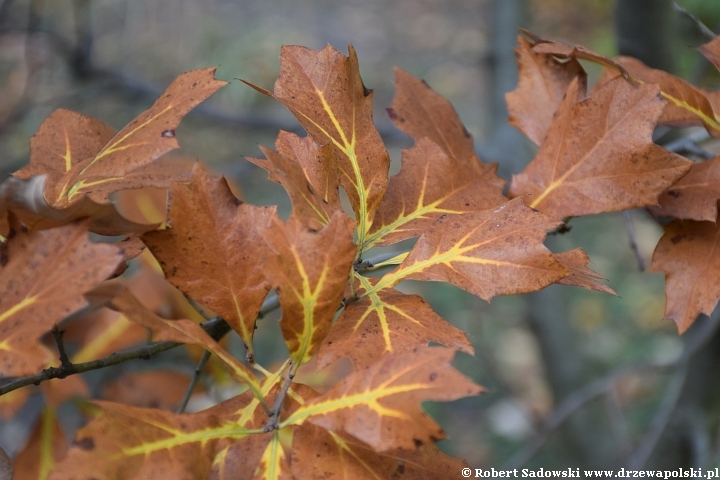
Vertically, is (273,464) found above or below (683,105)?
below

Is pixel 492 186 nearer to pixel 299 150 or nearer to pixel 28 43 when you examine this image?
pixel 299 150

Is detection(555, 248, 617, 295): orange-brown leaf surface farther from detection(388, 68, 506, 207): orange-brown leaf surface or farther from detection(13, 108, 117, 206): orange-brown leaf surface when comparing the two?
detection(13, 108, 117, 206): orange-brown leaf surface

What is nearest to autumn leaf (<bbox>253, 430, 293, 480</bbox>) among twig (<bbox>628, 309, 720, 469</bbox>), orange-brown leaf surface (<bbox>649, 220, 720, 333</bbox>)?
orange-brown leaf surface (<bbox>649, 220, 720, 333</bbox>)

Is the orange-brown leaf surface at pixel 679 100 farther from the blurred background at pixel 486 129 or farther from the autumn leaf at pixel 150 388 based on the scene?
the autumn leaf at pixel 150 388

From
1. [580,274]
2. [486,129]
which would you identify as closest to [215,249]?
[580,274]

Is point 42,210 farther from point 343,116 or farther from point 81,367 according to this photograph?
point 343,116

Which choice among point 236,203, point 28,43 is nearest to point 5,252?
point 236,203
